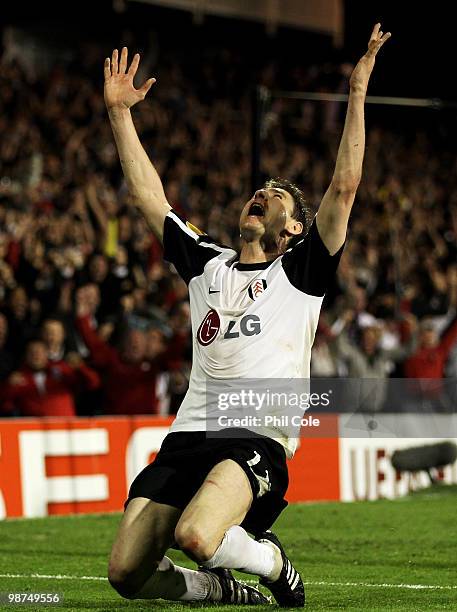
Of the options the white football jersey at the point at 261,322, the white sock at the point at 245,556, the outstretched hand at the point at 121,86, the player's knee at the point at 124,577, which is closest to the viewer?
the white sock at the point at 245,556

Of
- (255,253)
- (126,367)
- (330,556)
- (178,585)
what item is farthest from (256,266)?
(126,367)

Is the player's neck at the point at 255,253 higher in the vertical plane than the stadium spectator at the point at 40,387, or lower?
higher

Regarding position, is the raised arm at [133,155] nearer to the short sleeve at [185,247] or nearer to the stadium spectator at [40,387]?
the short sleeve at [185,247]

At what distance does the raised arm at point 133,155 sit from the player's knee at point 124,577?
193cm

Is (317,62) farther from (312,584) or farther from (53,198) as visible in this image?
(312,584)

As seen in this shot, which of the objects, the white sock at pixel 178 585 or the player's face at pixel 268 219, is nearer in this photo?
the white sock at pixel 178 585

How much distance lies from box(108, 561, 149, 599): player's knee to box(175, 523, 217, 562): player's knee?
461 mm

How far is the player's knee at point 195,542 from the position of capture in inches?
239

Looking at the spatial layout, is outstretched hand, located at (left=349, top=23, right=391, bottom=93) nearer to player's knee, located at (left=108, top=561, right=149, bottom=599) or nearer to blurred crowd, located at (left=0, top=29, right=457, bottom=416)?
player's knee, located at (left=108, top=561, right=149, bottom=599)

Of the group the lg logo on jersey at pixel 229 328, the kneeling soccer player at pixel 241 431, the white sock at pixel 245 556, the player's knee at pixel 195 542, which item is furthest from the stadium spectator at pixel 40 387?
the player's knee at pixel 195 542

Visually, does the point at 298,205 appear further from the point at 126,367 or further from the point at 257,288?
the point at 126,367

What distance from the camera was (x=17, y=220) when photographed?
1555 cm

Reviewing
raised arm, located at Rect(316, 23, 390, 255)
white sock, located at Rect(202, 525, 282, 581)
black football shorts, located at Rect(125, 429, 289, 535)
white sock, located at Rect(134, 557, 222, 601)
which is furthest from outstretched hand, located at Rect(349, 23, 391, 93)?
white sock, located at Rect(134, 557, 222, 601)

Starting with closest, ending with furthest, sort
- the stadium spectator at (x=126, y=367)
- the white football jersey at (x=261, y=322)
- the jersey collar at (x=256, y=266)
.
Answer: the white football jersey at (x=261, y=322), the jersey collar at (x=256, y=266), the stadium spectator at (x=126, y=367)
